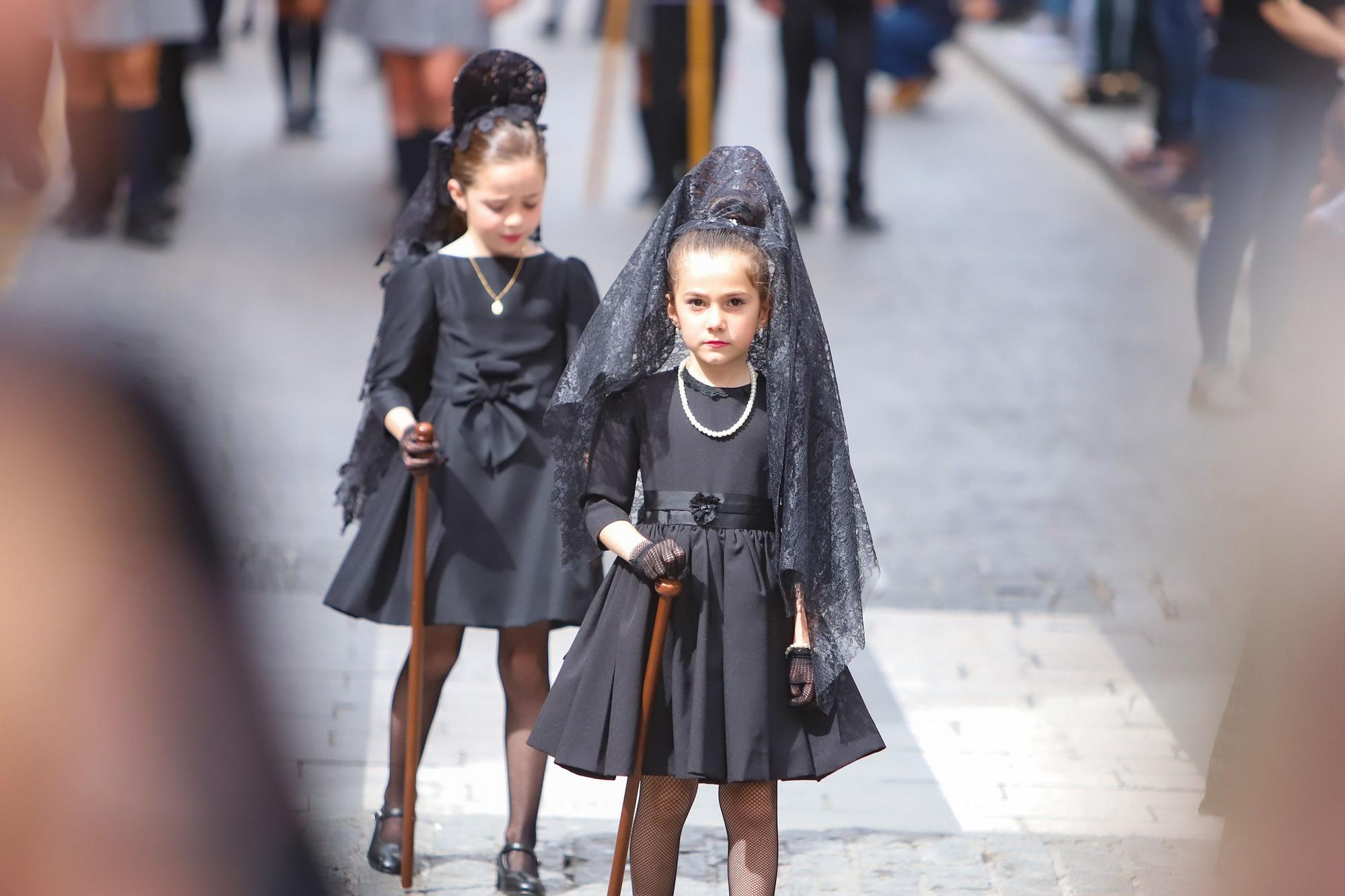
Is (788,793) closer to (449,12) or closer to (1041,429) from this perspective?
(1041,429)

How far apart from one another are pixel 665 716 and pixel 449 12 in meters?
6.03

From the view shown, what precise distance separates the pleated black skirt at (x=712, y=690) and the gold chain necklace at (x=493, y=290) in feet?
2.60

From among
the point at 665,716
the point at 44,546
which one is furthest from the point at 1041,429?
the point at 44,546

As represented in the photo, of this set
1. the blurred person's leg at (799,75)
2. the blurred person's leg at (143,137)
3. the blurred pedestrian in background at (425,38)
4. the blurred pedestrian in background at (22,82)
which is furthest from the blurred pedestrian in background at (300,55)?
the blurred pedestrian in background at (22,82)

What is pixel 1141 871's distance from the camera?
4.11 metres

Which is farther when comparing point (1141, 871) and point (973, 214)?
point (973, 214)

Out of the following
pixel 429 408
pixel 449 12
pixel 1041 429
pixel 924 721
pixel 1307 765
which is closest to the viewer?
pixel 1307 765

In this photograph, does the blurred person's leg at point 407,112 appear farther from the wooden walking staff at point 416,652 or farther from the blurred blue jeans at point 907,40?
the blurred blue jeans at point 907,40

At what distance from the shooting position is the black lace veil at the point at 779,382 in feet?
10.5

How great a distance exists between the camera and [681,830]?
3.41 m

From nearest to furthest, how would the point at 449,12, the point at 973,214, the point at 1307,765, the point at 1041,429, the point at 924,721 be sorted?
1. the point at 1307,765
2. the point at 924,721
3. the point at 1041,429
4. the point at 449,12
5. the point at 973,214

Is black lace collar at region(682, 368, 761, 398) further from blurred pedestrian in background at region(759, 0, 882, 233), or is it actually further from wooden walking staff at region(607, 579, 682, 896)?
blurred pedestrian in background at region(759, 0, 882, 233)

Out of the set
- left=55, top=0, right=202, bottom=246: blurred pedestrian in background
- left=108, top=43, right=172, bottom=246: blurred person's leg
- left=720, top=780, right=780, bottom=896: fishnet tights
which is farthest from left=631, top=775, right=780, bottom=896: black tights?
left=108, top=43, right=172, bottom=246: blurred person's leg

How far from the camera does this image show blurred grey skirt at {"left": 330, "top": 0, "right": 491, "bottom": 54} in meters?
8.55
